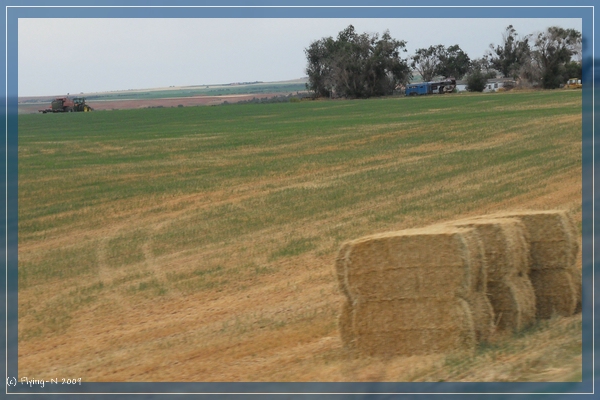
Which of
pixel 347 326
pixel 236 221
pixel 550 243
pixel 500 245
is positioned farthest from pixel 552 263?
pixel 236 221

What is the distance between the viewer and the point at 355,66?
9200 cm

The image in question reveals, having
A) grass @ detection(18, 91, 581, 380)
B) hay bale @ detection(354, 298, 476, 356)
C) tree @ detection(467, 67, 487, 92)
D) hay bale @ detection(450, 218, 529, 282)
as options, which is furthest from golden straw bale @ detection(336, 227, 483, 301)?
tree @ detection(467, 67, 487, 92)

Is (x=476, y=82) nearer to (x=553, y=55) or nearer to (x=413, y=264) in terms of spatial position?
(x=553, y=55)

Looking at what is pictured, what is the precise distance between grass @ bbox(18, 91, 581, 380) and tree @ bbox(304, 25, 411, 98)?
50368mm

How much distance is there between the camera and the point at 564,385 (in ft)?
26.0

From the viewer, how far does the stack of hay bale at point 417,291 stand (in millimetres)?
9367

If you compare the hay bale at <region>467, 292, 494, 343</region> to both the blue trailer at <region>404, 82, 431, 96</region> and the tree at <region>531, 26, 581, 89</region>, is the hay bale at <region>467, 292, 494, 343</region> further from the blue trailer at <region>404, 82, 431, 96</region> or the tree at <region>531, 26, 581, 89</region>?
the blue trailer at <region>404, 82, 431, 96</region>

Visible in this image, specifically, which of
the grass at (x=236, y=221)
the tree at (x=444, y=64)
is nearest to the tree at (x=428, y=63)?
the tree at (x=444, y=64)

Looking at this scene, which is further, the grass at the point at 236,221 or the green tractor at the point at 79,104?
the green tractor at the point at 79,104

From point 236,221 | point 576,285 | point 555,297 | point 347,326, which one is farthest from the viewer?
point 236,221

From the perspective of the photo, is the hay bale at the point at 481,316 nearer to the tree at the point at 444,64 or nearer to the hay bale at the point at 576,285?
the hay bale at the point at 576,285

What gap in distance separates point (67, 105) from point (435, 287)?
93.1 meters

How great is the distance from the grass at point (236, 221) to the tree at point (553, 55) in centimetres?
3514

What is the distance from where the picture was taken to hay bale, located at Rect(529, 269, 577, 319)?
10781 millimetres
